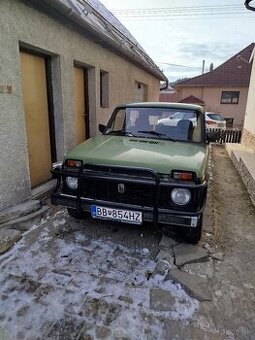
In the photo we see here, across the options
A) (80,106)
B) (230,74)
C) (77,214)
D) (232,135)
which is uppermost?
(230,74)

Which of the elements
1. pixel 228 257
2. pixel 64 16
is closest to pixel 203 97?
pixel 64 16

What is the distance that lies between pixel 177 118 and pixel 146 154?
1206 mm

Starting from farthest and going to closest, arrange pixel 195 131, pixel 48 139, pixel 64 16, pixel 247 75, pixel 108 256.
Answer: pixel 247 75
pixel 48 139
pixel 64 16
pixel 195 131
pixel 108 256

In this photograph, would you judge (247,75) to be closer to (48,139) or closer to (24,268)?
(48,139)

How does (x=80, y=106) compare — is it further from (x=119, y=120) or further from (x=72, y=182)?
(x=72, y=182)

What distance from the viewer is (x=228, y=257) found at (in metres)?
3.40

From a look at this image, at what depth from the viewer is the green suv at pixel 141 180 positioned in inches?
120

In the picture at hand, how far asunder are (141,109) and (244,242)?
260 centimetres

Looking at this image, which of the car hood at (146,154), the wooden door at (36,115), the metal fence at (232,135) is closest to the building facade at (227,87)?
the metal fence at (232,135)

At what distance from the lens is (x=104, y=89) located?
7.97 meters

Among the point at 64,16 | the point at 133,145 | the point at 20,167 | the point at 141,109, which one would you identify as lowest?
the point at 20,167

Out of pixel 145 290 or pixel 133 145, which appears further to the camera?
pixel 133 145

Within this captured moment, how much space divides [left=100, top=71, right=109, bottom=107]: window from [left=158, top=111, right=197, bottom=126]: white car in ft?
12.9

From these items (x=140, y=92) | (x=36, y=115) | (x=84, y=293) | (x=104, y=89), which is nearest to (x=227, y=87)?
(x=140, y=92)
